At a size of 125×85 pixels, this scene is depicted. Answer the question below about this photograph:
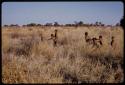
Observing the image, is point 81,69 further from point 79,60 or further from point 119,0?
point 119,0

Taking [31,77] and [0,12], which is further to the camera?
[31,77]

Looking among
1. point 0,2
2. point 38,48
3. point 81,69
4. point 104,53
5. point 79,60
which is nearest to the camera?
point 0,2

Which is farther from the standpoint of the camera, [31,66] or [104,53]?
[104,53]

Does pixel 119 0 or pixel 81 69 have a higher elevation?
pixel 119 0

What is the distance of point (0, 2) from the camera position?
10.8 ft

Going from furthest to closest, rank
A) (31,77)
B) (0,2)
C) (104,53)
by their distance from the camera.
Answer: (104,53) < (31,77) < (0,2)

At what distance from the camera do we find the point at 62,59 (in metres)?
5.11

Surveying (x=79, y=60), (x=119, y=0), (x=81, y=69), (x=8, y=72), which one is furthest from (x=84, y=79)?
(x=119, y=0)

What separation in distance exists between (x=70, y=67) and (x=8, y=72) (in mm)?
1050

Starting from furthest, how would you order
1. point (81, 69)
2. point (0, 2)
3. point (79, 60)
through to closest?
1. point (79, 60)
2. point (81, 69)
3. point (0, 2)

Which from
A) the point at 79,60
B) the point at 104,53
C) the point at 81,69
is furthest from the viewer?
the point at 104,53

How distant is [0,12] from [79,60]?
2072 mm

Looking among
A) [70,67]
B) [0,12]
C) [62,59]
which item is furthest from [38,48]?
[0,12]

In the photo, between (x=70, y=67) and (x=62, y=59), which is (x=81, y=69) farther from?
(x=62, y=59)
